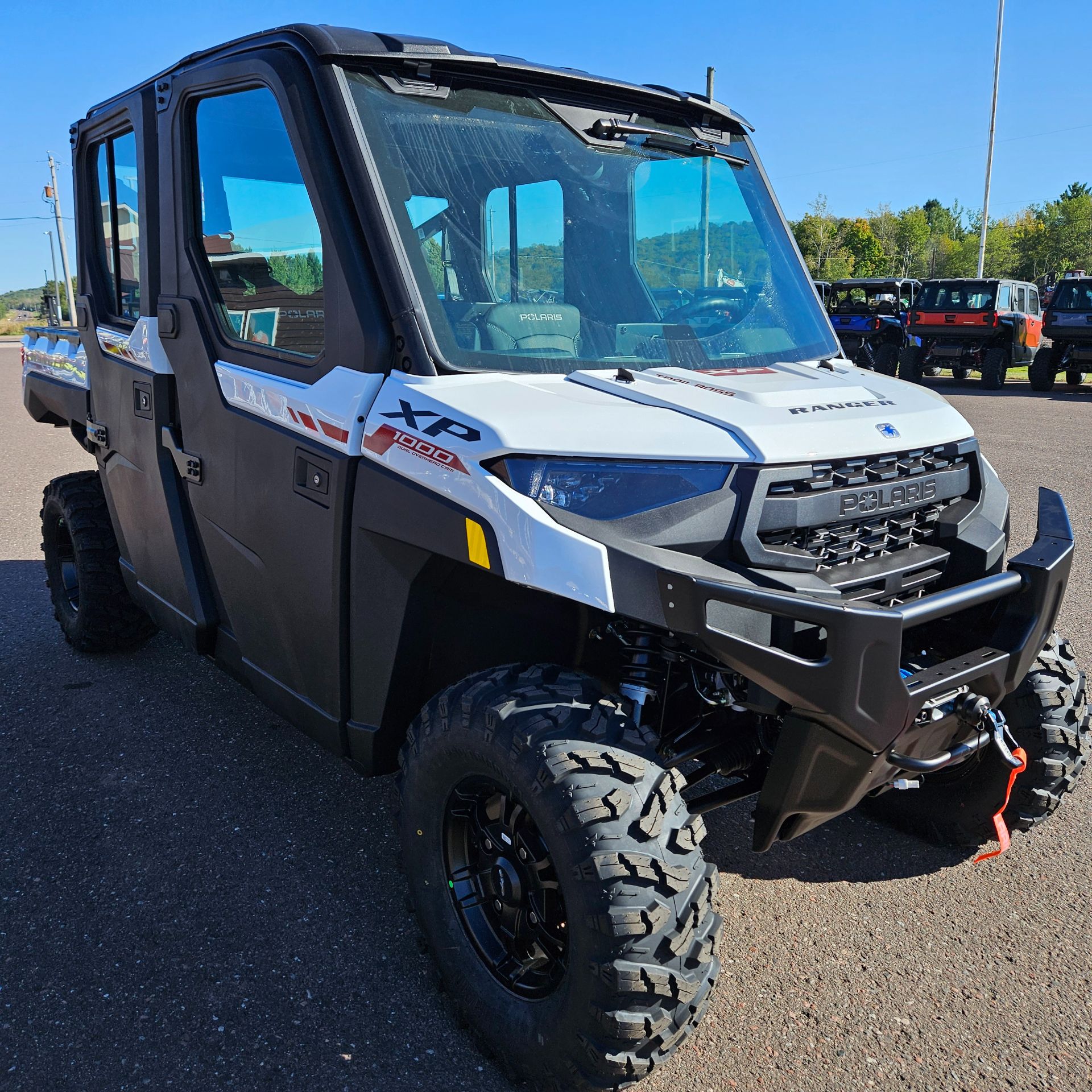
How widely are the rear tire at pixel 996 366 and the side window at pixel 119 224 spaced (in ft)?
64.2

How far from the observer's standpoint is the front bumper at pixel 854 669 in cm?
197

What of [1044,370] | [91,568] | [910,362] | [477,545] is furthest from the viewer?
[910,362]

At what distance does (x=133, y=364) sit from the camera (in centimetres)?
367

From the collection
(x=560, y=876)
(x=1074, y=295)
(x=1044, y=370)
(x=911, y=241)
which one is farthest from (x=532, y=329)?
(x=911, y=241)

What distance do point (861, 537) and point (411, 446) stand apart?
3.56 feet

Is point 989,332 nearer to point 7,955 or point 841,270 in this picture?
point 7,955

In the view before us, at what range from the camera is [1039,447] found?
1204 cm

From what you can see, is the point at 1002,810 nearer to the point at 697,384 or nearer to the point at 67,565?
the point at 697,384

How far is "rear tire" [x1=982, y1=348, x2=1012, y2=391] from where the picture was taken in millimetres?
20188

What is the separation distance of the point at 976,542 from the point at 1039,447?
10782 mm

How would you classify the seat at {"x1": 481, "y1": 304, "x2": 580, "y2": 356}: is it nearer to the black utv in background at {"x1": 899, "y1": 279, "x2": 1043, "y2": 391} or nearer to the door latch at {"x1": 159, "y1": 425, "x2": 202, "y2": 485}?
the door latch at {"x1": 159, "y1": 425, "x2": 202, "y2": 485}

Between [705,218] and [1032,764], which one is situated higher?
[705,218]

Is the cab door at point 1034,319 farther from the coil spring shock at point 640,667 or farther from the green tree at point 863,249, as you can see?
the green tree at point 863,249

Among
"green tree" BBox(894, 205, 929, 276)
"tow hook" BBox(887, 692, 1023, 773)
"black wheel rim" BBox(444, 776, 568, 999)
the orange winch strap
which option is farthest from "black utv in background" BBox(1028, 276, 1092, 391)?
"green tree" BBox(894, 205, 929, 276)
